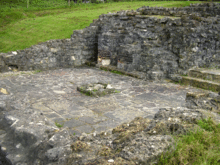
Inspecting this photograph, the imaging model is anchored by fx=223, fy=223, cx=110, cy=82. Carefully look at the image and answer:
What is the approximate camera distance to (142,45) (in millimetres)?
9555

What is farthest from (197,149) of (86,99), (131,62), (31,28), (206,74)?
(31,28)

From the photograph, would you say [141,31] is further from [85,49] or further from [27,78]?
[27,78]

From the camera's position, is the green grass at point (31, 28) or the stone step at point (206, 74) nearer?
the stone step at point (206, 74)

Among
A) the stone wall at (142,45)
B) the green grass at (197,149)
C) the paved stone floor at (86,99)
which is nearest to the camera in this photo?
the green grass at (197,149)

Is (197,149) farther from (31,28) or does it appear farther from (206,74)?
(31,28)

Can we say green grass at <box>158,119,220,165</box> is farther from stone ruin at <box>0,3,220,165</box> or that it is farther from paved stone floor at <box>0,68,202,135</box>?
paved stone floor at <box>0,68,202,135</box>

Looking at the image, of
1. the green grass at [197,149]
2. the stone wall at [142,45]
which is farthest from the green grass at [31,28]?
the green grass at [197,149]

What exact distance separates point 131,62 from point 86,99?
3.84m

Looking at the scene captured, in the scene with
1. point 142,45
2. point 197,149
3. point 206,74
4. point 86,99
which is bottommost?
point 86,99

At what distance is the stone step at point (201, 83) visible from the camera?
7.70 metres

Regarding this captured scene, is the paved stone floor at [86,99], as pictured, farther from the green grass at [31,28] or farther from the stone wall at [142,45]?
the green grass at [31,28]

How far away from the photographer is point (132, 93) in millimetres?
7512

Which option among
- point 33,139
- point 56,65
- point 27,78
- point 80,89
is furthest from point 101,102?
point 56,65

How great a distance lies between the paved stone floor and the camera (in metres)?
5.32
